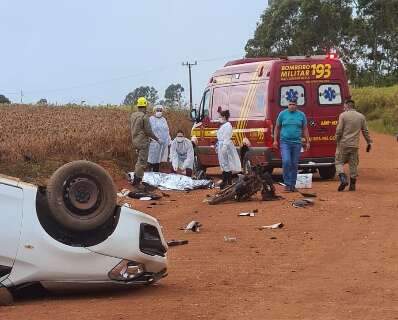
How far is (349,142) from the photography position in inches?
Result: 581

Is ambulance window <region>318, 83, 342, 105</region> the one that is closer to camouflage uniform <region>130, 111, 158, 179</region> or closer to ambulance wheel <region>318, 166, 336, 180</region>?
ambulance wheel <region>318, 166, 336, 180</region>

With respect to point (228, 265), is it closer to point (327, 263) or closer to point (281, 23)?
point (327, 263)

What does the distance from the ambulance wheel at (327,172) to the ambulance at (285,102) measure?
382 mm

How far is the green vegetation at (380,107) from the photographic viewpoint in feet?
136

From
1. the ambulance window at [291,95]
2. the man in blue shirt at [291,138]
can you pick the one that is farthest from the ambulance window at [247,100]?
the man in blue shirt at [291,138]

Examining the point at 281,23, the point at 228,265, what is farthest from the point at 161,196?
the point at 281,23

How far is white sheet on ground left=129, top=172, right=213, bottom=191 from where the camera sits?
55.4 feet

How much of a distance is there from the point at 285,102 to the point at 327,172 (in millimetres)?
2466

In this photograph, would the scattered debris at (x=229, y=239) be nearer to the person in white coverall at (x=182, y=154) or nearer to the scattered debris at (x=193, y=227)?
the scattered debris at (x=193, y=227)

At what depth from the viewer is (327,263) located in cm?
843

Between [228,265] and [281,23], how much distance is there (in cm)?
5949

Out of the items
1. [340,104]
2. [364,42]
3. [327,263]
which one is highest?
→ [364,42]

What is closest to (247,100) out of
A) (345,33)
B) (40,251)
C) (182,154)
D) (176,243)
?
(182,154)

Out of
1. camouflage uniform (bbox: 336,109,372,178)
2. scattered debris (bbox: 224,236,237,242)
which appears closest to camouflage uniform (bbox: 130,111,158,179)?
camouflage uniform (bbox: 336,109,372,178)
